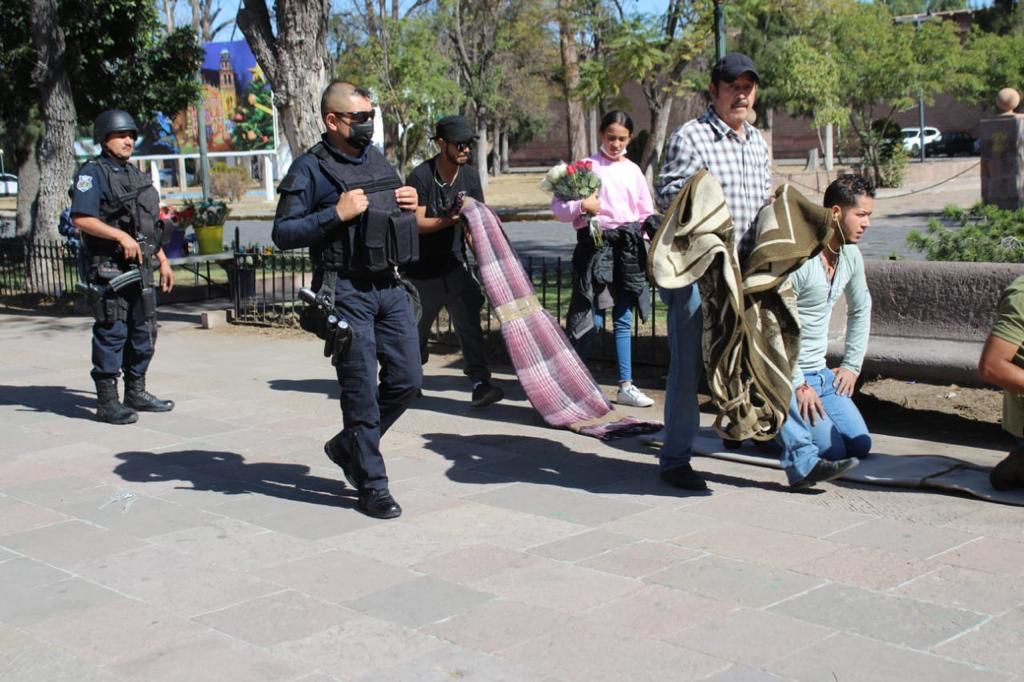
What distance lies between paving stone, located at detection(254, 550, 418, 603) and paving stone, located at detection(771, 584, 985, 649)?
1.48 meters

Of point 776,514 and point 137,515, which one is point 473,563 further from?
point 137,515

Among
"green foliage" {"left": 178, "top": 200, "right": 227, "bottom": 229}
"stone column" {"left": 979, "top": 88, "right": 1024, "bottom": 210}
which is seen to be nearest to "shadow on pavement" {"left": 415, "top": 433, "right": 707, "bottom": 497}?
"green foliage" {"left": 178, "top": 200, "right": 227, "bottom": 229}

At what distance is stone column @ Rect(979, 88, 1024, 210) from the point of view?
49.6ft

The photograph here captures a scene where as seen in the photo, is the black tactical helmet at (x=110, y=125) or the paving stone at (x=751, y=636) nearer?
the paving stone at (x=751, y=636)

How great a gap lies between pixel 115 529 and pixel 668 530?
2460 mm

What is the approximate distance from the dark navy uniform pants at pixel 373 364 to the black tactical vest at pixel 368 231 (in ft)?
0.38

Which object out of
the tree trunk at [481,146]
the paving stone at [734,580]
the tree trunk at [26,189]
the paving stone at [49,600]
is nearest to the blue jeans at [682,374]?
the paving stone at [734,580]

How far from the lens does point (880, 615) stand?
4191 mm

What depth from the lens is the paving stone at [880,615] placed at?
402cm

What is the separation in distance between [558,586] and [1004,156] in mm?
12672

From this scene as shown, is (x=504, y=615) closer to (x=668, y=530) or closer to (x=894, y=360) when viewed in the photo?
(x=668, y=530)

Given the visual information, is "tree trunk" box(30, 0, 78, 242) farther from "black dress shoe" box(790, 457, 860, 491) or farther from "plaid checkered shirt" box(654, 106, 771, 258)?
"black dress shoe" box(790, 457, 860, 491)

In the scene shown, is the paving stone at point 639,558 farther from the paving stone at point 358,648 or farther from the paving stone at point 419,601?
the paving stone at point 358,648

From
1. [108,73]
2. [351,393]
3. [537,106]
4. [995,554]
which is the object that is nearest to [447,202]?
[351,393]
